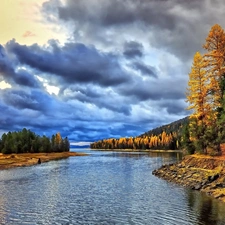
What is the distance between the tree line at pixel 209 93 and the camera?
201ft

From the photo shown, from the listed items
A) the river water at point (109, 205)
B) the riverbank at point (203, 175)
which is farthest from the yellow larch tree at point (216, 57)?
the river water at point (109, 205)

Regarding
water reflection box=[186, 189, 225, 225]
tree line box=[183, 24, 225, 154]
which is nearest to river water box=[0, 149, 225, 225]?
water reflection box=[186, 189, 225, 225]

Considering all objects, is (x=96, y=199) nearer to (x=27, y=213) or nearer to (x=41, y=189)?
(x=27, y=213)

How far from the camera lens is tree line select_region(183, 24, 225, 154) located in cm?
6120

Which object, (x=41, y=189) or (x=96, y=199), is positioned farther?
(x=41, y=189)

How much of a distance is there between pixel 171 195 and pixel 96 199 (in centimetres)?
1116

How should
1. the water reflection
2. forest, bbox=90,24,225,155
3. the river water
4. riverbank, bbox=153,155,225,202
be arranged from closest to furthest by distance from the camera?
1. the water reflection
2. the river water
3. riverbank, bbox=153,155,225,202
4. forest, bbox=90,24,225,155

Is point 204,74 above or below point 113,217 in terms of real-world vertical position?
above

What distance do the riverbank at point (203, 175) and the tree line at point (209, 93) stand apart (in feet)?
12.5

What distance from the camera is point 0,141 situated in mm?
188625

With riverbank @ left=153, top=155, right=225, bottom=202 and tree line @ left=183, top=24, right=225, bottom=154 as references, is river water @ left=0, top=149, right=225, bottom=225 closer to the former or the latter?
riverbank @ left=153, top=155, right=225, bottom=202

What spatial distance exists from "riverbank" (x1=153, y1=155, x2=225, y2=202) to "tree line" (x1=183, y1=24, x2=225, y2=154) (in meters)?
3.80

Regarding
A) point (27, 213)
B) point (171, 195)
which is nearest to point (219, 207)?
point (171, 195)

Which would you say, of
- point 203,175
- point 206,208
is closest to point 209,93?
point 203,175
